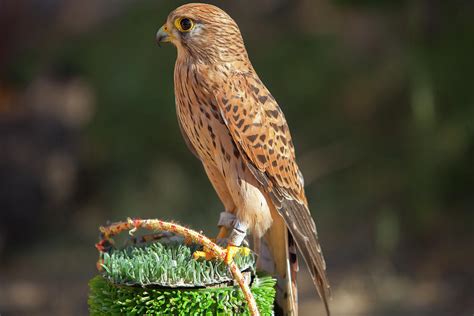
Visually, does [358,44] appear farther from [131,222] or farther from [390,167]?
[131,222]

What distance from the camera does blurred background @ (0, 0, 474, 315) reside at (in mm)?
4816

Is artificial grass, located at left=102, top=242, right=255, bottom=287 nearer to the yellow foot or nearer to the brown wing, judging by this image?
the yellow foot

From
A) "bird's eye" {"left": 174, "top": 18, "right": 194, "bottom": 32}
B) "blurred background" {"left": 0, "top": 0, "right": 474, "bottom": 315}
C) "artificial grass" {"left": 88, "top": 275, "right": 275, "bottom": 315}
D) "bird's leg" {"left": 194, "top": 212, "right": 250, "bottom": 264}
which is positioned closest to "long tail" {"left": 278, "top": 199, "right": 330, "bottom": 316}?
"bird's leg" {"left": 194, "top": 212, "right": 250, "bottom": 264}

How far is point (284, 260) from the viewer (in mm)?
2076

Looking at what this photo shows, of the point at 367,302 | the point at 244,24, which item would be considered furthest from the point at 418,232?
the point at 244,24

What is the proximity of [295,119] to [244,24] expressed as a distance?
128cm

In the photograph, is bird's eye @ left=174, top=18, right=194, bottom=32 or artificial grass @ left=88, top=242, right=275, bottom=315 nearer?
artificial grass @ left=88, top=242, right=275, bottom=315

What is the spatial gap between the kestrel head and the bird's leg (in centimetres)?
45

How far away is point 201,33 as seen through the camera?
6.57ft

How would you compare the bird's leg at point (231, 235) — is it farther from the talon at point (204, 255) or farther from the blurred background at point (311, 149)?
the blurred background at point (311, 149)

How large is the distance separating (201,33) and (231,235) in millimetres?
559

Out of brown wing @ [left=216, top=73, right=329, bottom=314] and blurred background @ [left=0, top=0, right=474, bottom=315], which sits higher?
blurred background @ [left=0, top=0, right=474, bottom=315]

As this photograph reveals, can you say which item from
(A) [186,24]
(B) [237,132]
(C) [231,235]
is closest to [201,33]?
(A) [186,24]

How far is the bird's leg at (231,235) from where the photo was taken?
176 cm
